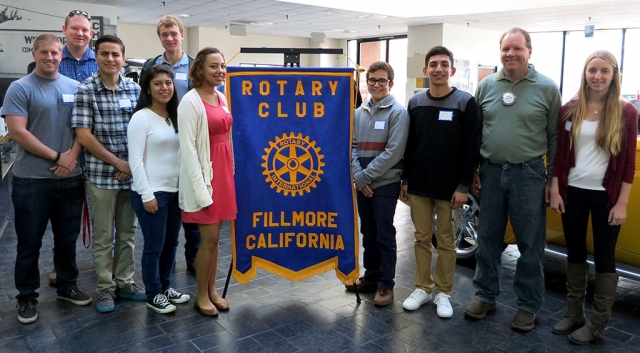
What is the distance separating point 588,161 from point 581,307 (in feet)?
2.90

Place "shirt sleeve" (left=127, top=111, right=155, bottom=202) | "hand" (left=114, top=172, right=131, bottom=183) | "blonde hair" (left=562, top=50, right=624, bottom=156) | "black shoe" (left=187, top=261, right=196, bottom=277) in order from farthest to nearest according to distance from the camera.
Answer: "black shoe" (left=187, top=261, right=196, bottom=277) → "hand" (left=114, top=172, right=131, bottom=183) → "shirt sleeve" (left=127, top=111, right=155, bottom=202) → "blonde hair" (left=562, top=50, right=624, bottom=156)

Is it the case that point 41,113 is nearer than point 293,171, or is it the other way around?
point 41,113

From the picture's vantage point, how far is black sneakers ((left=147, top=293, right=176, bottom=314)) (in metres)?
3.30

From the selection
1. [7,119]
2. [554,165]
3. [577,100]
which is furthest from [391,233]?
[7,119]

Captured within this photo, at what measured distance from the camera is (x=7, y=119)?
9.99 ft

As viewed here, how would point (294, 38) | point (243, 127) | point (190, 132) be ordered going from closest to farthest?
point (190, 132)
point (243, 127)
point (294, 38)

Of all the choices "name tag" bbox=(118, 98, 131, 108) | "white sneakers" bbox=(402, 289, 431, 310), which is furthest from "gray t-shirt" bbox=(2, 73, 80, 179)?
"white sneakers" bbox=(402, 289, 431, 310)

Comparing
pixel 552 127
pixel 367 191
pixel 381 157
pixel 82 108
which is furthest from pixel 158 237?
pixel 552 127

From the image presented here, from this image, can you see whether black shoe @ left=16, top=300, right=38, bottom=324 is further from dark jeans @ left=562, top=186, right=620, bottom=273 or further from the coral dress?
dark jeans @ left=562, top=186, right=620, bottom=273

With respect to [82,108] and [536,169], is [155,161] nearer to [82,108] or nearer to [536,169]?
[82,108]

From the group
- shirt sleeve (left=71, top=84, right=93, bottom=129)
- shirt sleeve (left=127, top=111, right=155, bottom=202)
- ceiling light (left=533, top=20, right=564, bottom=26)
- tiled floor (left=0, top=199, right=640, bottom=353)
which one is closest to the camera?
tiled floor (left=0, top=199, right=640, bottom=353)

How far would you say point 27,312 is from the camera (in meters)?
3.20

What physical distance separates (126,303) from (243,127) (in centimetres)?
139

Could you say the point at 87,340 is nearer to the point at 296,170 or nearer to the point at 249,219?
the point at 249,219
